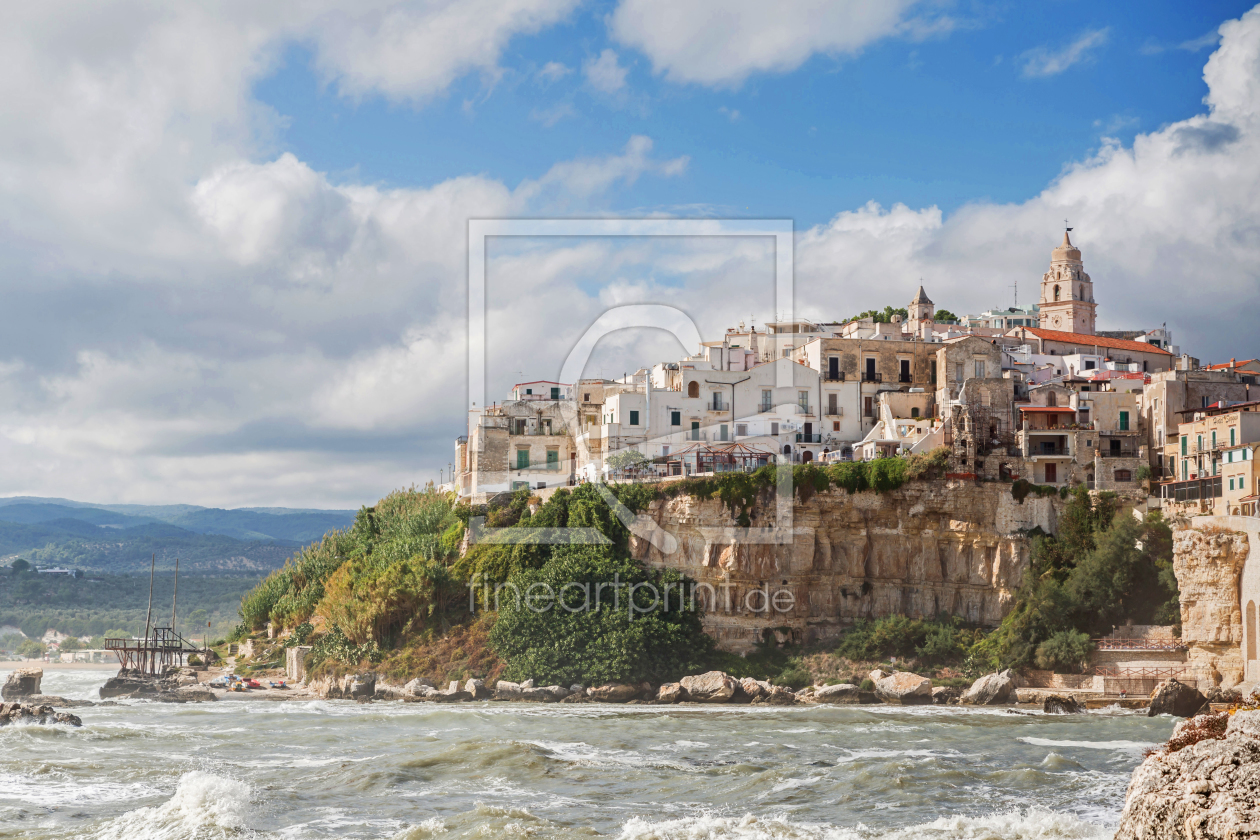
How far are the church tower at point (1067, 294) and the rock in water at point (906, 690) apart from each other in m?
44.3

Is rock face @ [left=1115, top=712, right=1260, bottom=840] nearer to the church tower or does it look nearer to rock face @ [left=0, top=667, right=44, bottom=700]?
rock face @ [left=0, top=667, right=44, bottom=700]

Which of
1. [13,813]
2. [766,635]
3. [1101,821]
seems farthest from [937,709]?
[13,813]

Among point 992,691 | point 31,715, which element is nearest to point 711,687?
point 992,691

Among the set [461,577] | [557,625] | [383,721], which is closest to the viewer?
[383,721]

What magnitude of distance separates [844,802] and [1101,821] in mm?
4817

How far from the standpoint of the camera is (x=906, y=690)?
40500 millimetres

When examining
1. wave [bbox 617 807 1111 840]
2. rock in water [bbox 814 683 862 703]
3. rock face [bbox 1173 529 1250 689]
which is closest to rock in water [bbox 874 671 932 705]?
rock in water [bbox 814 683 862 703]

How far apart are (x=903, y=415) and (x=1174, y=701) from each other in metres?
19.5

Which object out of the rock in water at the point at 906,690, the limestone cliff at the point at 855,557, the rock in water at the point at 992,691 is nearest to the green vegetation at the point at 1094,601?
the rock in water at the point at 992,691

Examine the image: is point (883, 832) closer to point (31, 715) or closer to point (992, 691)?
point (992, 691)

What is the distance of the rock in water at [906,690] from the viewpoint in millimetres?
40406

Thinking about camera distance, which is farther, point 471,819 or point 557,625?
point 557,625

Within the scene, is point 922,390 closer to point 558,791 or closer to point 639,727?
point 639,727

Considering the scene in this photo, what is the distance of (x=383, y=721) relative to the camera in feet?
120
